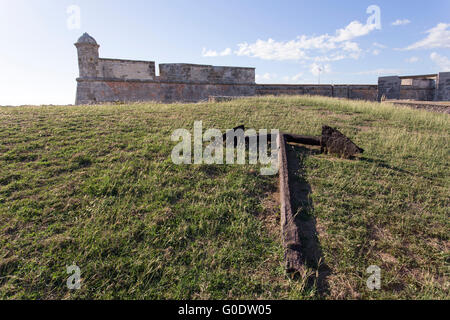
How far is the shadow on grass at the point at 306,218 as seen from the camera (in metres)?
2.77

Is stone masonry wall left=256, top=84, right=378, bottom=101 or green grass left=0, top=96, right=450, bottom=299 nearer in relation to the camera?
green grass left=0, top=96, right=450, bottom=299

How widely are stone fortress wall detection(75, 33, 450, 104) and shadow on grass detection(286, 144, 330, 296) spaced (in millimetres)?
11194

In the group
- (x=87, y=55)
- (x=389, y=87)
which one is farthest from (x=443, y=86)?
(x=87, y=55)

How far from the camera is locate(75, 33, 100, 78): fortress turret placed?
1264 centimetres

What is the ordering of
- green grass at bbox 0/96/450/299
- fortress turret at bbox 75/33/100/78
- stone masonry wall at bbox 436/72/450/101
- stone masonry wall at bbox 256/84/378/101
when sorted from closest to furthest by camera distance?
1. green grass at bbox 0/96/450/299
2. fortress turret at bbox 75/33/100/78
3. stone masonry wall at bbox 256/84/378/101
4. stone masonry wall at bbox 436/72/450/101

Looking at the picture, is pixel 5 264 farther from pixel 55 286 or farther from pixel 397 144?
pixel 397 144

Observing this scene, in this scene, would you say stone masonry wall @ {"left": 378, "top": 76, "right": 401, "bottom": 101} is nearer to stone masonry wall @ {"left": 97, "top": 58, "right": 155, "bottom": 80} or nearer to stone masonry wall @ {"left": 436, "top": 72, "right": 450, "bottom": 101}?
stone masonry wall @ {"left": 436, "top": 72, "right": 450, "bottom": 101}

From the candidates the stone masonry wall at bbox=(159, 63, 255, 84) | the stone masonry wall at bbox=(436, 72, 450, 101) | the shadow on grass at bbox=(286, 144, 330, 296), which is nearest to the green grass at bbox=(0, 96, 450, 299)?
the shadow on grass at bbox=(286, 144, 330, 296)

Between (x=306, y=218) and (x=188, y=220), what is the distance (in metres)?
1.69

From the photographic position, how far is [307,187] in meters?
4.41

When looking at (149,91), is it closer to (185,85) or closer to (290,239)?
(185,85)

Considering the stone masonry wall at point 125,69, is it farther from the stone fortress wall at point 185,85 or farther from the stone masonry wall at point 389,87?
the stone masonry wall at point 389,87

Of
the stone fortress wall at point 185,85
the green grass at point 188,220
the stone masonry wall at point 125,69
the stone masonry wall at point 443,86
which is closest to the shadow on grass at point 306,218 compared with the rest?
the green grass at point 188,220
